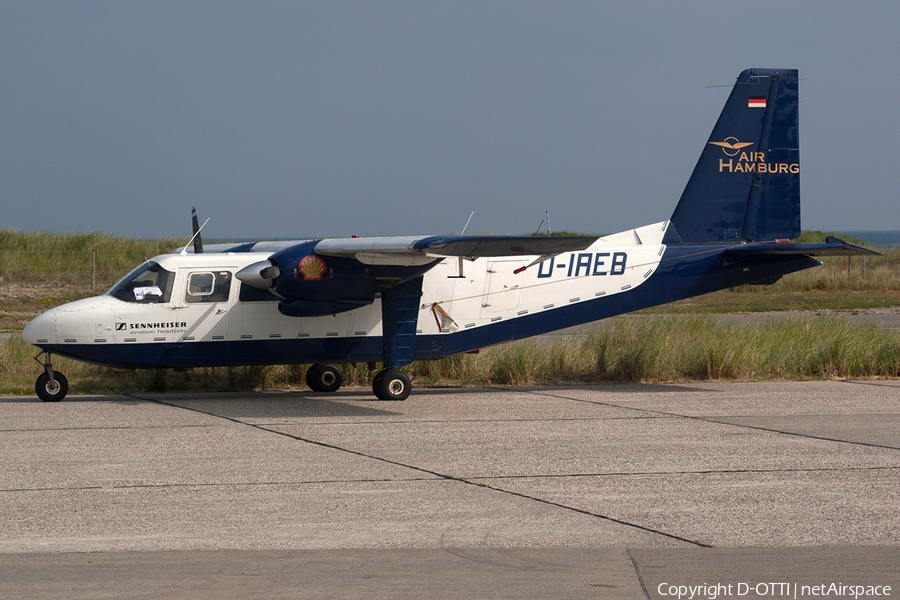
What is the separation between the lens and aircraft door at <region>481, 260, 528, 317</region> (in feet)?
47.8

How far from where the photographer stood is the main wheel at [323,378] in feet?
49.1

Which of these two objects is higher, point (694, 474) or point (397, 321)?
point (397, 321)

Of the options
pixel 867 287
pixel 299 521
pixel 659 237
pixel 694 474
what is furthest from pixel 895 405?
pixel 867 287

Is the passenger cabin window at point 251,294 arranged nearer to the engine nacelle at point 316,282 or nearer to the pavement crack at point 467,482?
the engine nacelle at point 316,282

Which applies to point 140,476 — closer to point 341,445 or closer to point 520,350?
point 341,445

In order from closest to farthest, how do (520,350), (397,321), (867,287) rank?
(397,321) < (520,350) < (867,287)

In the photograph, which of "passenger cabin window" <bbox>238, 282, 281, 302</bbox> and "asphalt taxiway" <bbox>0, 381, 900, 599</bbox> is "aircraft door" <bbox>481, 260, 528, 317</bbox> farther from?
"passenger cabin window" <bbox>238, 282, 281, 302</bbox>

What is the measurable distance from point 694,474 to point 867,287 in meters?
32.4

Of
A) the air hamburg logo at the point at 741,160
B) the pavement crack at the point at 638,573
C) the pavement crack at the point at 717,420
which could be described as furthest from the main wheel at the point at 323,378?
the pavement crack at the point at 638,573

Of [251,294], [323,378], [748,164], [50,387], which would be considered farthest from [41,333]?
[748,164]

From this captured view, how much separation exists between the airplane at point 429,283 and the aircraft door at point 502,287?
0.02 m

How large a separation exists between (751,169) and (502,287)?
198 inches

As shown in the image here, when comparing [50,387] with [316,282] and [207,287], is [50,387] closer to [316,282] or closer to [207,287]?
[207,287]

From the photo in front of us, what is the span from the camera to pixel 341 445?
10102 millimetres
